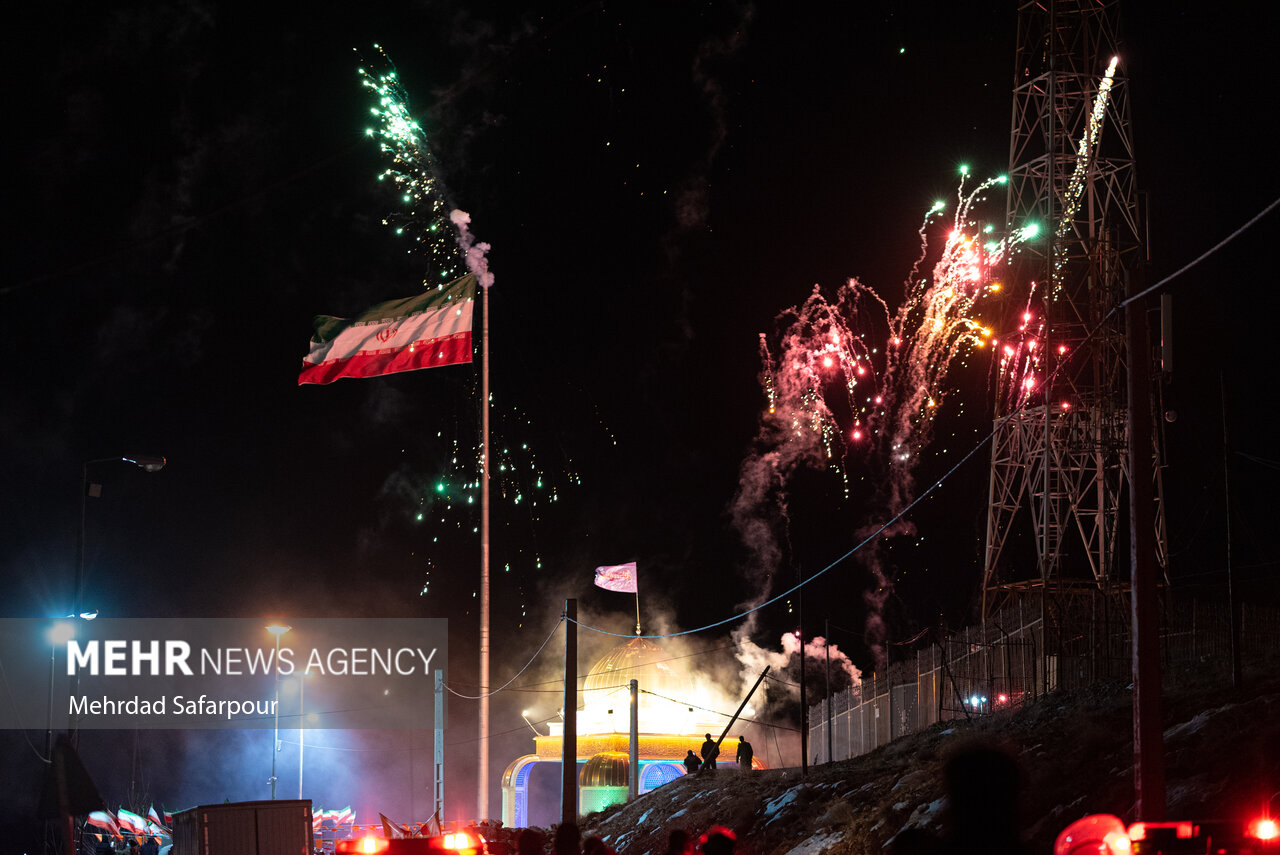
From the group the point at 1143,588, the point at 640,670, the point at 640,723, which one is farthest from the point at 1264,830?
the point at 640,723

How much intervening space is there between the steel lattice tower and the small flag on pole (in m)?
20.3

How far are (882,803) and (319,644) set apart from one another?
4888 centimetres

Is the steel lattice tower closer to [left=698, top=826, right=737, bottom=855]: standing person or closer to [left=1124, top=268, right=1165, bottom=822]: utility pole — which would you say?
[left=1124, top=268, right=1165, bottom=822]: utility pole

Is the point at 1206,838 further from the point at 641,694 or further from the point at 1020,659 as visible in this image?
the point at 641,694

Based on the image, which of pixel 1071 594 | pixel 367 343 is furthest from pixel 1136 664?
pixel 367 343

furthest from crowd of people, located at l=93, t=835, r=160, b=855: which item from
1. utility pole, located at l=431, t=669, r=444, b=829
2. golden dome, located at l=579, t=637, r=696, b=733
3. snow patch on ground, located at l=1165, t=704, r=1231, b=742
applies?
golden dome, located at l=579, t=637, r=696, b=733

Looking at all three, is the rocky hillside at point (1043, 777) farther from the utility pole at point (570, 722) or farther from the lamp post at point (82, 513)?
the lamp post at point (82, 513)

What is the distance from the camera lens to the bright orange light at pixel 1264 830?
596 cm

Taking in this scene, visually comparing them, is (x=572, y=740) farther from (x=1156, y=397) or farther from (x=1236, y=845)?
(x=1236, y=845)

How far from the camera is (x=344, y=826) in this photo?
186ft

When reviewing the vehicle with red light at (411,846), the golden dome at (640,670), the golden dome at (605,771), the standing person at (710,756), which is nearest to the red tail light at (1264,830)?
the vehicle with red light at (411,846)

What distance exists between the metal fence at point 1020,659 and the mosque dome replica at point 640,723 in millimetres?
31504

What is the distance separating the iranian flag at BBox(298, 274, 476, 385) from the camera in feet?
101

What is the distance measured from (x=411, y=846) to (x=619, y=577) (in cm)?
3679
